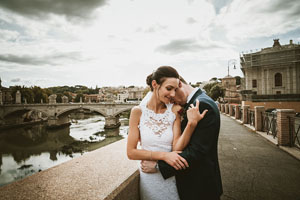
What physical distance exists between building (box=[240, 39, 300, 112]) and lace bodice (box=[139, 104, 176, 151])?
30829 millimetres

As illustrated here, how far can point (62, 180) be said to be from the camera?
146 cm

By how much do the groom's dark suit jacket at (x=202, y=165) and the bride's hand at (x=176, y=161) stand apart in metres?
0.03

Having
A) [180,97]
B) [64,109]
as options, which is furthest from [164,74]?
[64,109]

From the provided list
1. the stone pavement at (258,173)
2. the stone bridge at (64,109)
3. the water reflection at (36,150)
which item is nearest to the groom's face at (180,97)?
the stone pavement at (258,173)

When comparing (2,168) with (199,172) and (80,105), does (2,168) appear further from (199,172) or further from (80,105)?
(199,172)

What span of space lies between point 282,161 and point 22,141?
33.8m

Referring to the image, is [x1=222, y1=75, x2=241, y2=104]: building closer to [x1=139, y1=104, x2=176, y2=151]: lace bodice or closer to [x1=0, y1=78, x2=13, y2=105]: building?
[x1=139, y1=104, x2=176, y2=151]: lace bodice

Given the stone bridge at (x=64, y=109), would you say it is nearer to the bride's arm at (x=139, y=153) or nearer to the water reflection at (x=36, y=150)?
the water reflection at (x=36, y=150)

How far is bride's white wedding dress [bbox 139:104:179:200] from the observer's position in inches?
57.3

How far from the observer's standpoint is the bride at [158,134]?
4.73 feet

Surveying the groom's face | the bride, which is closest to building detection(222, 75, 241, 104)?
the groom's face

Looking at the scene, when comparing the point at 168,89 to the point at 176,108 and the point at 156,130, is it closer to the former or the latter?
the point at 176,108

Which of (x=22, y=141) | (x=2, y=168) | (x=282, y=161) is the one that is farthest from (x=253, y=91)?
(x=22, y=141)

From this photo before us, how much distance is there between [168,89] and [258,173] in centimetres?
336
